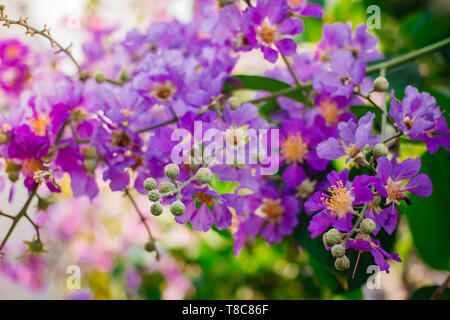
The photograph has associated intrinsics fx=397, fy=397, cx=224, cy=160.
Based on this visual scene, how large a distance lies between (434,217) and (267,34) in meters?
0.48

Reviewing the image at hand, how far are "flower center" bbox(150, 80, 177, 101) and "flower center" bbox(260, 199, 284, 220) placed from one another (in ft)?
0.78

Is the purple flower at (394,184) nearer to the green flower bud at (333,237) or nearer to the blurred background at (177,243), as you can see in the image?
the green flower bud at (333,237)

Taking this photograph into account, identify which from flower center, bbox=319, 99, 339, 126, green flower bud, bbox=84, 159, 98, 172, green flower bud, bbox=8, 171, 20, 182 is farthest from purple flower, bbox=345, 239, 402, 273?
green flower bud, bbox=8, 171, 20, 182

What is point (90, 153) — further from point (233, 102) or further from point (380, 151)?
point (380, 151)

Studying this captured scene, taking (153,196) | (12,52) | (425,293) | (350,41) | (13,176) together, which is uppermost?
(12,52)

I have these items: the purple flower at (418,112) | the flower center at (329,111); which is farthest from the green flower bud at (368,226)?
the flower center at (329,111)

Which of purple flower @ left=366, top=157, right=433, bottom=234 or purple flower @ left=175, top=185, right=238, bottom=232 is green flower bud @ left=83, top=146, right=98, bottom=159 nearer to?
purple flower @ left=175, top=185, right=238, bottom=232

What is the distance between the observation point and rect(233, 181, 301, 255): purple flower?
0.66m

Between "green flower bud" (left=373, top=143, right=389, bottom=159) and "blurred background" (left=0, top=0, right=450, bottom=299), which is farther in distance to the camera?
"blurred background" (left=0, top=0, right=450, bottom=299)

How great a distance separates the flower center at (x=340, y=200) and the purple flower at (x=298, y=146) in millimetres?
142

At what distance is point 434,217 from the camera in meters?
0.77

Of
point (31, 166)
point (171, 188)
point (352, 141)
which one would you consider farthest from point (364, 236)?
point (31, 166)
